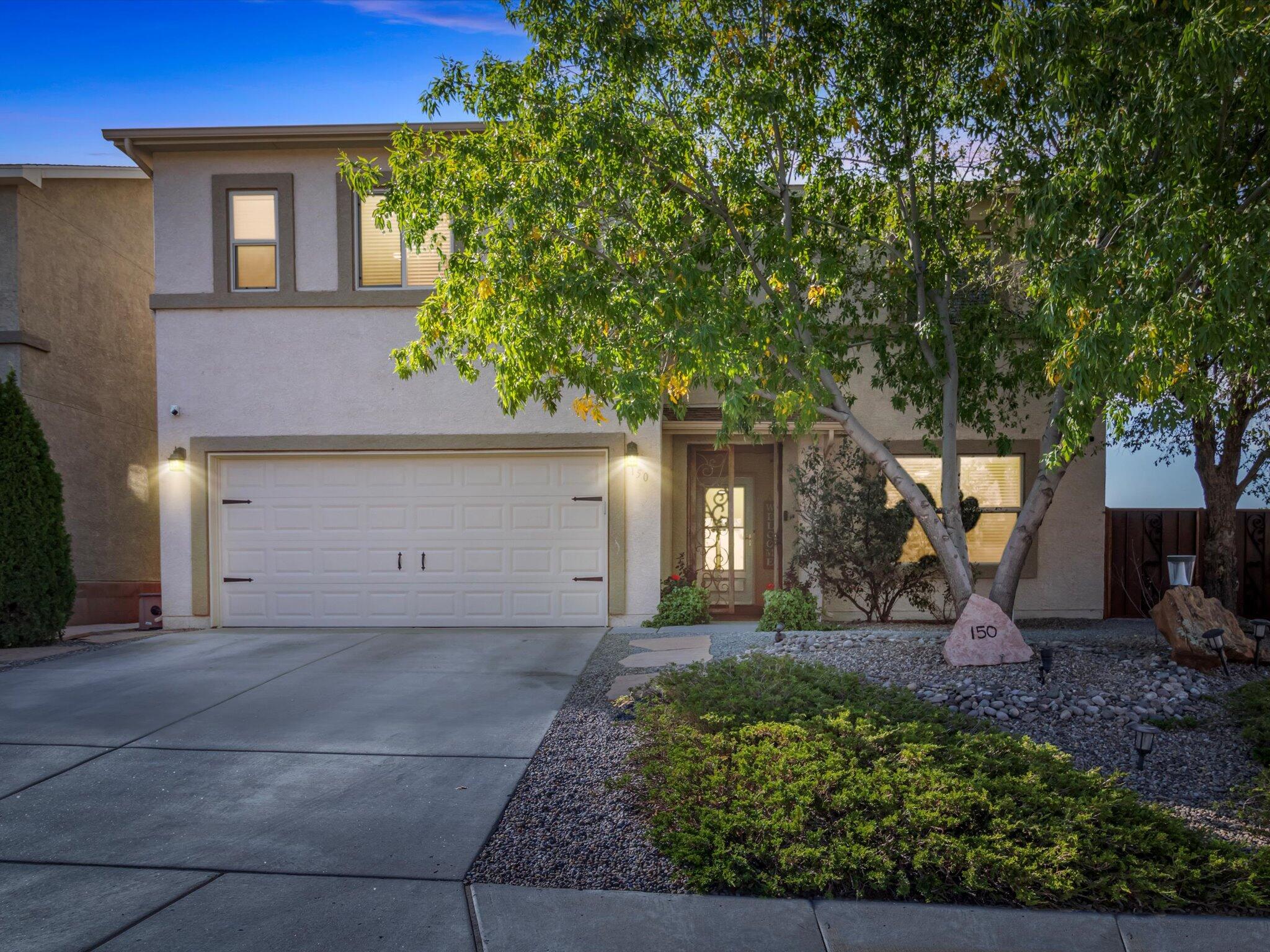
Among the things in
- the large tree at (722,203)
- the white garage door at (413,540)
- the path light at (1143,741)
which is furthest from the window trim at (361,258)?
the path light at (1143,741)

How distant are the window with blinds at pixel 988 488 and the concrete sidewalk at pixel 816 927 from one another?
26.4 ft

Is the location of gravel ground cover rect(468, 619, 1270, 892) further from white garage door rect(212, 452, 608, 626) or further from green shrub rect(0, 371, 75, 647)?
green shrub rect(0, 371, 75, 647)

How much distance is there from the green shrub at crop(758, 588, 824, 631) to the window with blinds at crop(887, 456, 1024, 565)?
228 cm

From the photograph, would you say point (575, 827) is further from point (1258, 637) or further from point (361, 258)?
point (361, 258)

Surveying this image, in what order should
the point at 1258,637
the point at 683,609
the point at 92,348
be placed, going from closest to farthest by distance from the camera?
1. the point at 1258,637
2. the point at 683,609
3. the point at 92,348

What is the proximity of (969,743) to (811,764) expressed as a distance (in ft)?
3.42

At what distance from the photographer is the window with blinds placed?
10.9m

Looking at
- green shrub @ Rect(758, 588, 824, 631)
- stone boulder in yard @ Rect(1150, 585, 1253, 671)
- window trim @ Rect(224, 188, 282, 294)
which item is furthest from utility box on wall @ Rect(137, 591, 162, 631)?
stone boulder in yard @ Rect(1150, 585, 1253, 671)

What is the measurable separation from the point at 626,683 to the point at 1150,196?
5.27 meters

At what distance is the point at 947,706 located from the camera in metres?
5.79

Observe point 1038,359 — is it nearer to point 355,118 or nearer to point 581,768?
point 581,768

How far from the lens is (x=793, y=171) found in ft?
26.1

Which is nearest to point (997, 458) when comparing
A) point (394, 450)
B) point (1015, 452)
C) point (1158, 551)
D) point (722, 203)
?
point (1015, 452)

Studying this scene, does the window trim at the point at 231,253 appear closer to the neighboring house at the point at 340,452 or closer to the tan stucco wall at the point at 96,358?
the neighboring house at the point at 340,452
